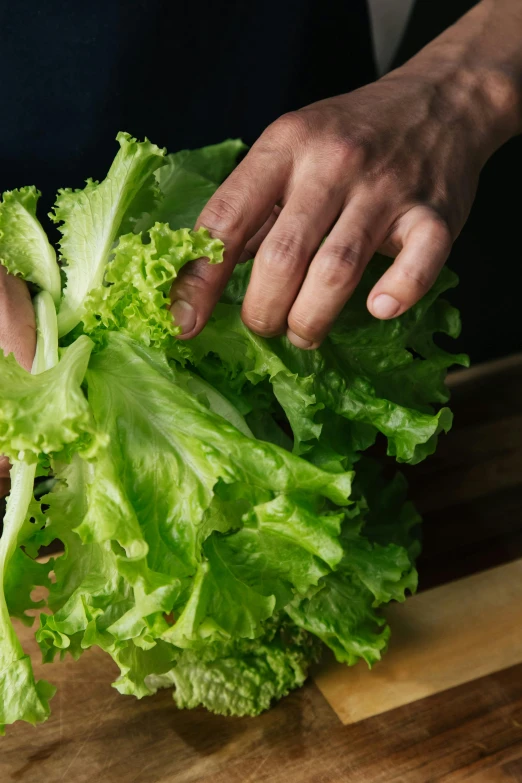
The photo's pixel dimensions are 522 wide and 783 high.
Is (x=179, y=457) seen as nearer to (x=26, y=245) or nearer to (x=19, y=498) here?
(x=19, y=498)

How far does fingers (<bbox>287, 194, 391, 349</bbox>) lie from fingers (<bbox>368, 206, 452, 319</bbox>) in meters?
0.04

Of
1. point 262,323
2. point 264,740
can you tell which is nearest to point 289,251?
point 262,323

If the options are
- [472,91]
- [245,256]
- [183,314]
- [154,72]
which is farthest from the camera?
[154,72]

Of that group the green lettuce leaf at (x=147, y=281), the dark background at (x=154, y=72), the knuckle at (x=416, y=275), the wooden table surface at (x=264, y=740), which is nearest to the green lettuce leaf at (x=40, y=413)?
the green lettuce leaf at (x=147, y=281)

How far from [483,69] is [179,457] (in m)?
0.98

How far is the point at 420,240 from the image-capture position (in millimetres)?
1268

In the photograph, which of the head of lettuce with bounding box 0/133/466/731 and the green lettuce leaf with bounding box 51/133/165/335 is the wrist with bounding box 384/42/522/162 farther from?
the green lettuce leaf with bounding box 51/133/165/335

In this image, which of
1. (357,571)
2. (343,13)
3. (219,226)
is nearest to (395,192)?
(219,226)

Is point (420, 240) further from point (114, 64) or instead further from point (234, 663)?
point (114, 64)

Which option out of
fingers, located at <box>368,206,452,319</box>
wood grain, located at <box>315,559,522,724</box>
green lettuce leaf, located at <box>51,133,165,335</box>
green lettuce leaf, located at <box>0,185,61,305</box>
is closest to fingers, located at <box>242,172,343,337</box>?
fingers, located at <box>368,206,452,319</box>

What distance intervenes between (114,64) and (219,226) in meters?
0.81

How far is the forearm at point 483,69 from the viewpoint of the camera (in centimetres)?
155

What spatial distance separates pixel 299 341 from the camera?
1.30 m

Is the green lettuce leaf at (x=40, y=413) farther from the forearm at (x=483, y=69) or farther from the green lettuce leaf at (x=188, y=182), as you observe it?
the forearm at (x=483, y=69)
